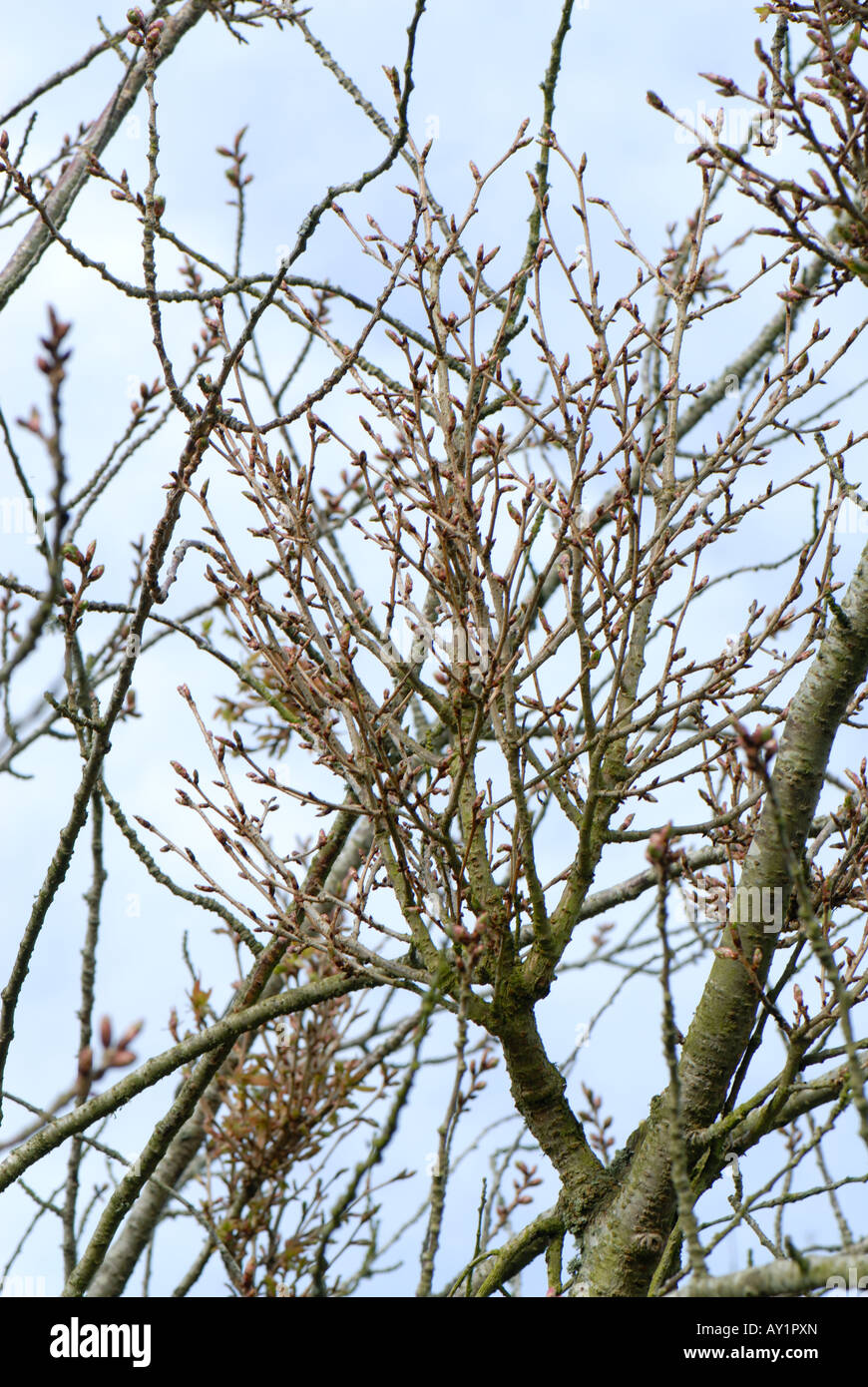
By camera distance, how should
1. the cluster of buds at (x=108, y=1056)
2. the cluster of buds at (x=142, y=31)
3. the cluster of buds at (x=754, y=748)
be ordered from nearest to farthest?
the cluster of buds at (x=108, y=1056) → the cluster of buds at (x=754, y=748) → the cluster of buds at (x=142, y=31)

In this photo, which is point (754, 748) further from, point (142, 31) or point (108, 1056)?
point (142, 31)

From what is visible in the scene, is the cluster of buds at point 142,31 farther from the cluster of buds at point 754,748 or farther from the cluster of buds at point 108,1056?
the cluster of buds at point 108,1056

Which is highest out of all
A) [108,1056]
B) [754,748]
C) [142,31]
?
[142,31]

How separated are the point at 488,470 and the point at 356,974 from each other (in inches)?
52.1

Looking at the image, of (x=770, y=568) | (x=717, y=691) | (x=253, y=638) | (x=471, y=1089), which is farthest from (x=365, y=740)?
(x=770, y=568)

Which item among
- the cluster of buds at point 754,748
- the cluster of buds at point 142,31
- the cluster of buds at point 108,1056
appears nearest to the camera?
the cluster of buds at point 108,1056

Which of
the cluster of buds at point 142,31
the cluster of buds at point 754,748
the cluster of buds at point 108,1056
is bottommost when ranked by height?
the cluster of buds at point 108,1056

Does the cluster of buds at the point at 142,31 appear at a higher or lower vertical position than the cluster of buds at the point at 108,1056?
higher

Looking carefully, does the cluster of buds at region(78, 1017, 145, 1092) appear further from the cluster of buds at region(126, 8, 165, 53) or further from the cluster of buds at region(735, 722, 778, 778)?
the cluster of buds at region(126, 8, 165, 53)

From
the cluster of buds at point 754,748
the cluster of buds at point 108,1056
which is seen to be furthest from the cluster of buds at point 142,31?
the cluster of buds at point 108,1056

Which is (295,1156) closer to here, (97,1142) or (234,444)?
(97,1142)

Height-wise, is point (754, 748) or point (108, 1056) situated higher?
point (754, 748)

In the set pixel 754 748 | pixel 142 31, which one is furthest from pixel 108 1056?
pixel 142 31

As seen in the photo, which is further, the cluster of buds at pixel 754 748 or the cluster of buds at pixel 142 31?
the cluster of buds at pixel 142 31
